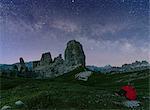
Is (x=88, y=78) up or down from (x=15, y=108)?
up

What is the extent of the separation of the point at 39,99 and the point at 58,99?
218 cm

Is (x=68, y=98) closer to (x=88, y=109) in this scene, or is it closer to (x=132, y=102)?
(x=88, y=109)

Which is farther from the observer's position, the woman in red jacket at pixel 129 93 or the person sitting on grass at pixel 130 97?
the woman in red jacket at pixel 129 93

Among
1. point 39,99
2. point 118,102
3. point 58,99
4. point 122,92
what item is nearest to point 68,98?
point 58,99

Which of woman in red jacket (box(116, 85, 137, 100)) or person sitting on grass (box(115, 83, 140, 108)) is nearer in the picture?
person sitting on grass (box(115, 83, 140, 108))

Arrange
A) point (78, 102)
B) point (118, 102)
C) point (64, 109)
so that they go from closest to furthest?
point (64, 109), point (78, 102), point (118, 102)

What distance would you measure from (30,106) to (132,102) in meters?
11.9

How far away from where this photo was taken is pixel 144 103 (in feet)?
111

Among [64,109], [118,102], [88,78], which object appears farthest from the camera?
[88,78]

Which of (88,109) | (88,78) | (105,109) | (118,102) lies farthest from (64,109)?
(88,78)

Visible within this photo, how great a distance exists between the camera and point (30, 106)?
2930 centimetres

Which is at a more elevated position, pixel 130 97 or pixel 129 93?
pixel 129 93

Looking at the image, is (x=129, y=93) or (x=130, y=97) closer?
(x=130, y=97)

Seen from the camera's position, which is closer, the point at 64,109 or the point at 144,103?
the point at 64,109
